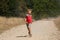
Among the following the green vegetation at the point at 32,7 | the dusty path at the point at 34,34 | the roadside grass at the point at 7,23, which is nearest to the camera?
the dusty path at the point at 34,34

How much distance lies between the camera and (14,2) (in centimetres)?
5172

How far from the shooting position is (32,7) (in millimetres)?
65375

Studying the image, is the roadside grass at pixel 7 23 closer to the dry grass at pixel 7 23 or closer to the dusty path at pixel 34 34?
the dry grass at pixel 7 23

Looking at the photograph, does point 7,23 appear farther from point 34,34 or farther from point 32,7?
point 32,7

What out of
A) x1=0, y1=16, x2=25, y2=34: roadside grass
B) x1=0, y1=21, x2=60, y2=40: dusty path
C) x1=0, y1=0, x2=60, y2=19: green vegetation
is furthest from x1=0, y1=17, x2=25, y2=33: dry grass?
x1=0, y1=0, x2=60, y2=19: green vegetation

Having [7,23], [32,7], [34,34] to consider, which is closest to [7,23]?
[7,23]

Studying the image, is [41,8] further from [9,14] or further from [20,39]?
[20,39]

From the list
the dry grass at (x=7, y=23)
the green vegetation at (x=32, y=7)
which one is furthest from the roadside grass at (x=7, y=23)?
the green vegetation at (x=32, y=7)

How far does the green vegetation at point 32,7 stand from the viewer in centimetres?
4998

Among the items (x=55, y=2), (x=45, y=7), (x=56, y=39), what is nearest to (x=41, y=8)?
(x=45, y=7)

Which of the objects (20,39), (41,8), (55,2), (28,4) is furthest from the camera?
(55,2)

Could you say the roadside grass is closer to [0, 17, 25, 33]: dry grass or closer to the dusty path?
[0, 17, 25, 33]: dry grass

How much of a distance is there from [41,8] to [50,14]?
12.9 ft

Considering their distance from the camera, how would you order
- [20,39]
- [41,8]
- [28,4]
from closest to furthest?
1. [20,39]
2. [28,4]
3. [41,8]
